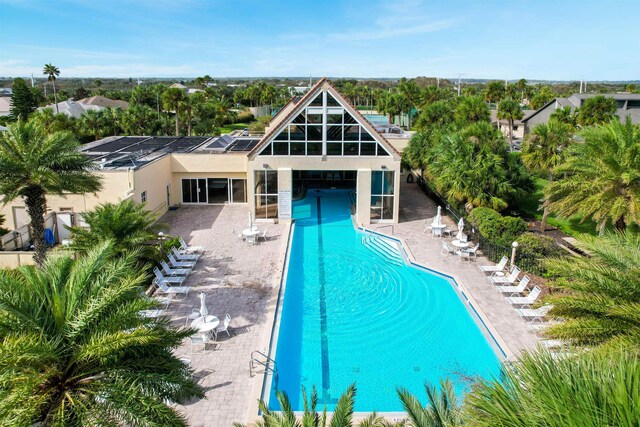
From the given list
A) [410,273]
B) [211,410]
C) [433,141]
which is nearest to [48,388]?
[211,410]

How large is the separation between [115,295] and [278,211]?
1829 cm

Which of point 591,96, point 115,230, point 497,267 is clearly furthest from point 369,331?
point 591,96

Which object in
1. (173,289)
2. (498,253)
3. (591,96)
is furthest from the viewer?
(591,96)

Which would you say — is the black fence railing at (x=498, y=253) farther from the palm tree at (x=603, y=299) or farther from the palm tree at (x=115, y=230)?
the palm tree at (x=115, y=230)

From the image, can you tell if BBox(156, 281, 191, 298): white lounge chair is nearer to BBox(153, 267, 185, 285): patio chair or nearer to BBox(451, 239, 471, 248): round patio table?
BBox(153, 267, 185, 285): patio chair

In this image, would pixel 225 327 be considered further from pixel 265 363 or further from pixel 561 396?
pixel 561 396

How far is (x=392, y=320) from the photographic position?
15414 millimetres

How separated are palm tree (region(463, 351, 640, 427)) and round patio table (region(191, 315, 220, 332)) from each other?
9.23 metres

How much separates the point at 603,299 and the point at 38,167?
15459mm

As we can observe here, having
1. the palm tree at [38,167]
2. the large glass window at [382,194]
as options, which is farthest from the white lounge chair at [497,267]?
the palm tree at [38,167]

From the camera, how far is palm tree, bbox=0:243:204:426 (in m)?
6.31

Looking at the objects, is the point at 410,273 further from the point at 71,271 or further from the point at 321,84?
the point at 71,271

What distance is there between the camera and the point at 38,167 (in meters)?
14.5

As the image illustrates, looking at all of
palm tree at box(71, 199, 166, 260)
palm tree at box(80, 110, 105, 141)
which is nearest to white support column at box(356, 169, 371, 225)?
palm tree at box(71, 199, 166, 260)
